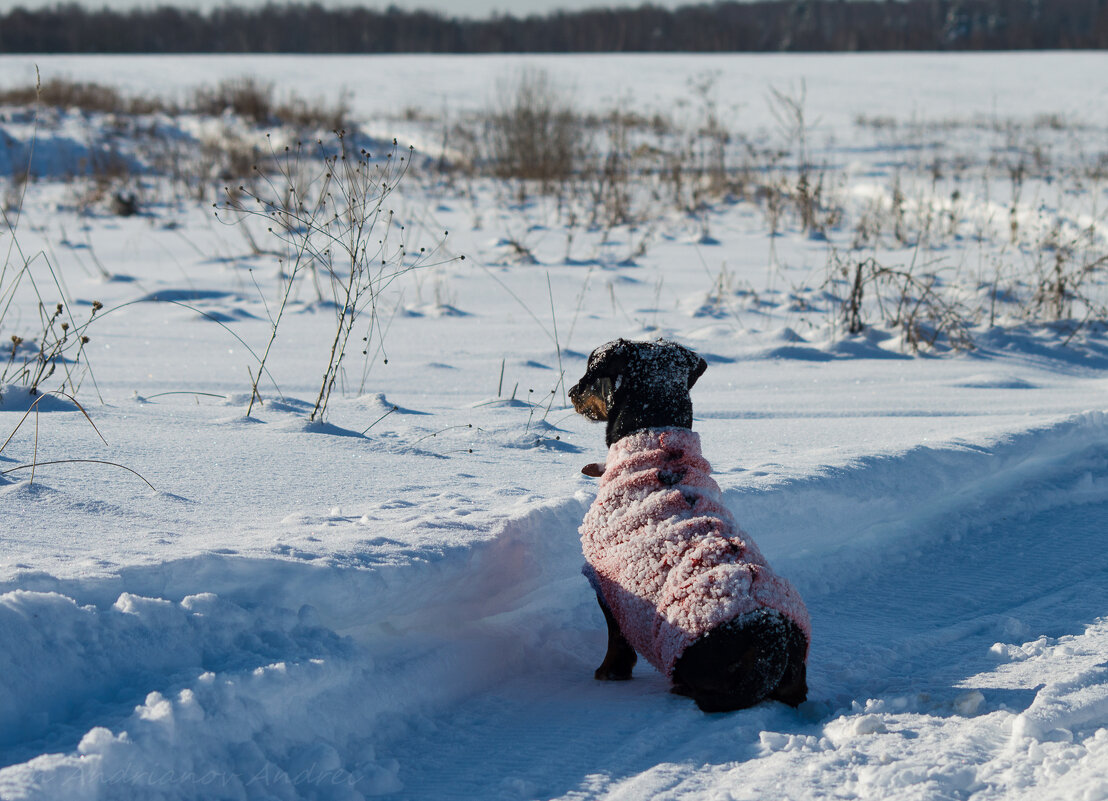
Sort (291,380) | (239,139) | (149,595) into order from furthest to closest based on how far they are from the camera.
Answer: (239,139)
(291,380)
(149,595)

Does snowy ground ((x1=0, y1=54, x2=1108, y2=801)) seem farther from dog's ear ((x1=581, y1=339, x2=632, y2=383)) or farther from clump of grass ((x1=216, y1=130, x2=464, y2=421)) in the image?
dog's ear ((x1=581, y1=339, x2=632, y2=383))

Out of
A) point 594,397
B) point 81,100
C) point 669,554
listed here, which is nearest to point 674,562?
point 669,554

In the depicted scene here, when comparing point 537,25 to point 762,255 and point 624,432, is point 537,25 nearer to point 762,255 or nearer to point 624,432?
point 762,255

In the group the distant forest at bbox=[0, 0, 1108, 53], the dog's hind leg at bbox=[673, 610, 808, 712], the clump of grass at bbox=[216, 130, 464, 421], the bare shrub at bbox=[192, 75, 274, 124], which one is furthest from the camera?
the distant forest at bbox=[0, 0, 1108, 53]

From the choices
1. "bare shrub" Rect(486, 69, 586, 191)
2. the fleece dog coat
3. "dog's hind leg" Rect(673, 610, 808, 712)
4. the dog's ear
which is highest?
"bare shrub" Rect(486, 69, 586, 191)

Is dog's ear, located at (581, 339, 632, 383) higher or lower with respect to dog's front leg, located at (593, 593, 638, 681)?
higher

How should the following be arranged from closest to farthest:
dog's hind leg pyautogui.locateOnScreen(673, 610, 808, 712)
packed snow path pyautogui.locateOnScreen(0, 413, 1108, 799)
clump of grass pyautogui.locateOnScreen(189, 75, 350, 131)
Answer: packed snow path pyautogui.locateOnScreen(0, 413, 1108, 799)
dog's hind leg pyautogui.locateOnScreen(673, 610, 808, 712)
clump of grass pyautogui.locateOnScreen(189, 75, 350, 131)

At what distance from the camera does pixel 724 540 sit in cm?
200

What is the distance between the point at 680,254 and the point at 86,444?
211 inches

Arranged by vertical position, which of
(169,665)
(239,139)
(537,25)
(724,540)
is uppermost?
(537,25)

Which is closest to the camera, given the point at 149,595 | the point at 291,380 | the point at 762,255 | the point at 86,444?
the point at 149,595

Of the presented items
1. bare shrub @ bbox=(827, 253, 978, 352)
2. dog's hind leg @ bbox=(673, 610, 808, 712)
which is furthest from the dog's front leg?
bare shrub @ bbox=(827, 253, 978, 352)

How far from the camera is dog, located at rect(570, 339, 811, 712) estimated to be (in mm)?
1926

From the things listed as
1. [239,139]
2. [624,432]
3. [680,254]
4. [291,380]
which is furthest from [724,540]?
[239,139]
